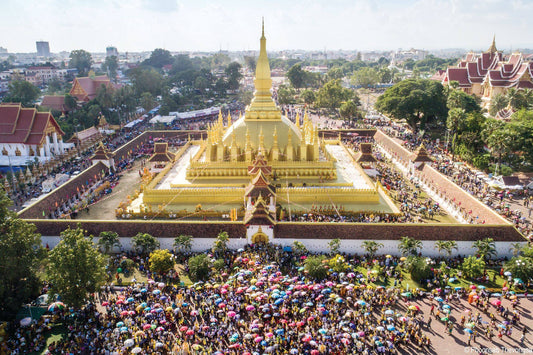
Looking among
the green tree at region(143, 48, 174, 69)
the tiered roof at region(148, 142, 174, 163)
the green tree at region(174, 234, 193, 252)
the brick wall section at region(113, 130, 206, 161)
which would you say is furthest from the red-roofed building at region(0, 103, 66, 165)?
the green tree at region(143, 48, 174, 69)

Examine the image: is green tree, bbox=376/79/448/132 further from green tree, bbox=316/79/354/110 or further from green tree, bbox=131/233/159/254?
green tree, bbox=131/233/159/254

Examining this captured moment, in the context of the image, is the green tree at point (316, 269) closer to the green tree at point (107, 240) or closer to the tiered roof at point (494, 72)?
the green tree at point (107, 240)

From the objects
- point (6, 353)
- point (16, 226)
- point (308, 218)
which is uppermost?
point (16, 226)

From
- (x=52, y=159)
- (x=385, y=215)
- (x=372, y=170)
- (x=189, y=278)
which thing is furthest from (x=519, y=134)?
(x=52, y=159)

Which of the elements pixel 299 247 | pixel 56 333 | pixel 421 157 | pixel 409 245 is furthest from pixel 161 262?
pixel 421 157

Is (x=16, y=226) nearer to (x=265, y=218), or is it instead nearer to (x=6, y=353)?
(x=6, y=353)

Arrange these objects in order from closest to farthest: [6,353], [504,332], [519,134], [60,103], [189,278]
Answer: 1. [6,353]
2. [504,332]
3. [189,278]
4. [519,134]
5. [60,103]

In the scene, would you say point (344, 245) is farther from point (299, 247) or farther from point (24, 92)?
point (24, 92)
